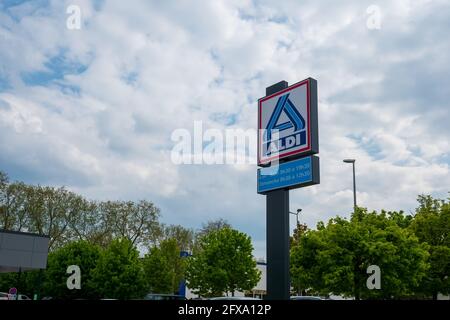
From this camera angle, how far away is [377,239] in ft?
110

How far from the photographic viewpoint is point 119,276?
5194 centimetres

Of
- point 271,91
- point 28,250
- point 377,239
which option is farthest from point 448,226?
point 28,250

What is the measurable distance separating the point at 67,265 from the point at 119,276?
8302 mm

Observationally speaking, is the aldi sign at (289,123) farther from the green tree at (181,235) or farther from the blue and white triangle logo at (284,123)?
the green tree at (181,235)

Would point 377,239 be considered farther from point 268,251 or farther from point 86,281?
point 86,281

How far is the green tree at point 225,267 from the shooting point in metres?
47.0

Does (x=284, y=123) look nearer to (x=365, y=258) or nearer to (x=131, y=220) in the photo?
(x=365, y=258)

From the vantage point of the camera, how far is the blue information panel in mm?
16594

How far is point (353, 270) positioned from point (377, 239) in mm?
2782

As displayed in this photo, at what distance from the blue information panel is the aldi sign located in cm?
30

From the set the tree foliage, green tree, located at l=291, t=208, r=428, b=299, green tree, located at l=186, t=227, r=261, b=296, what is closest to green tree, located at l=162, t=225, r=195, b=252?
the tree foliage

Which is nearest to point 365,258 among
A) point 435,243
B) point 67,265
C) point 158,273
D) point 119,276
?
point 435,243

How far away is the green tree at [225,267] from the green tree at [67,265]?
46.4 ft
